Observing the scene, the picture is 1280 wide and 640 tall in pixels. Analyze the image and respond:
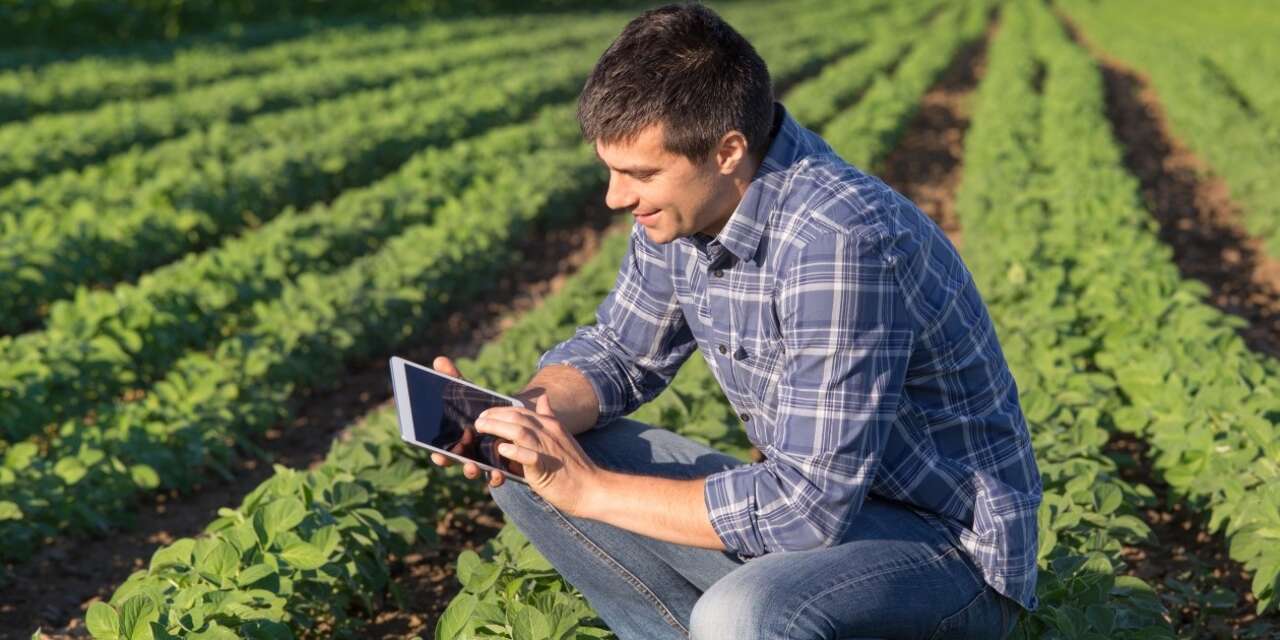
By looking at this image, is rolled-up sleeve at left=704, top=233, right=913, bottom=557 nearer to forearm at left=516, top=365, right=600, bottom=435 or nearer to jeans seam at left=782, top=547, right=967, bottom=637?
jeans seam at left=782, top=547, right=967, bottom=637

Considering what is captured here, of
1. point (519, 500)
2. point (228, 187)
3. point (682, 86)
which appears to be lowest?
point (228, 187)

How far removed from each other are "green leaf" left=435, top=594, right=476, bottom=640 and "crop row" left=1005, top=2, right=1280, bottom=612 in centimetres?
198

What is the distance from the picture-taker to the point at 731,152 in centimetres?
228

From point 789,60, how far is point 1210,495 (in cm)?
1710

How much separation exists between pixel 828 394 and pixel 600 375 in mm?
759

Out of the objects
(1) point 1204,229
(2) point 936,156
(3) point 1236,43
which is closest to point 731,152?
(1) point 1204,229

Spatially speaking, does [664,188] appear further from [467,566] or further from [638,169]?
[467,566]

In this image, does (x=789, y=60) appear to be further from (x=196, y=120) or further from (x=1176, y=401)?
(x=1176, y=401)

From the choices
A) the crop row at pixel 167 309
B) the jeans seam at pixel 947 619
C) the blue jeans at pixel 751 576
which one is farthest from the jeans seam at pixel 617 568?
the crop row at pixel 167 309

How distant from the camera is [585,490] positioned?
2.38 m

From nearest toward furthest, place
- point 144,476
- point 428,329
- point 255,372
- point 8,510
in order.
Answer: point 8,510, point 144,476, point 255,372, point 428,329

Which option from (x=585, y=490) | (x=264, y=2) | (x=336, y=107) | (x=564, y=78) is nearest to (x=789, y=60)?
(x=564, y=78)

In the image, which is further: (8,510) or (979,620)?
(8,510)

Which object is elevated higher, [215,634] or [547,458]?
[547,458]
